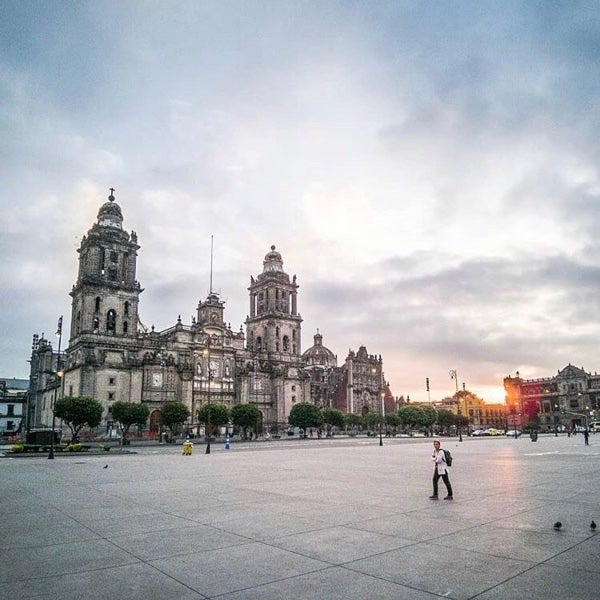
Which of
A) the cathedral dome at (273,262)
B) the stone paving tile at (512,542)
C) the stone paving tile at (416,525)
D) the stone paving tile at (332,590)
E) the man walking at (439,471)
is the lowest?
the stone paving tile at (416,525)

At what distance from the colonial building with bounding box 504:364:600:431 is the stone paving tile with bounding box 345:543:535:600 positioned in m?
136

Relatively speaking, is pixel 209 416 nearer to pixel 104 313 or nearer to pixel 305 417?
pixel 305 417

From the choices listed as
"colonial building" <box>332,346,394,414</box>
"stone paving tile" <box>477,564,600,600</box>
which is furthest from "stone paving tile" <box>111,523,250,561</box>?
"colonial building" <box>332,346,394,414</box>

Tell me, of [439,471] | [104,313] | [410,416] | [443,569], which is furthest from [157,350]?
[443,569]

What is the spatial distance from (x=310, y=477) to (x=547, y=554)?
12047mm

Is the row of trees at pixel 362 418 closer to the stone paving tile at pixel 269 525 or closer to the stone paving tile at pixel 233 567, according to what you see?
the stone paving tile at pixel 269 525

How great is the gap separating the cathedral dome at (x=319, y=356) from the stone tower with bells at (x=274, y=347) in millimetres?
39318

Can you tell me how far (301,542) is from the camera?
27.8ft

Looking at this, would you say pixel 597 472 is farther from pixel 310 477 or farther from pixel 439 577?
pixel 439 577

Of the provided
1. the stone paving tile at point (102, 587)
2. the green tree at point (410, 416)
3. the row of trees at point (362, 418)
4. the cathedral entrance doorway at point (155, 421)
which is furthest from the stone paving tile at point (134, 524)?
the green tree at point (410, 416)

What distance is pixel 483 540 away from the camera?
333 inches

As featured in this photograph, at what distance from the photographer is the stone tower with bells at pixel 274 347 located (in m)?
102

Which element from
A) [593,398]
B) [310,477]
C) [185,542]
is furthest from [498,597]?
[593,398]

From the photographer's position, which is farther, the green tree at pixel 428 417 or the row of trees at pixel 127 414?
the green tree at pixel 428 417
